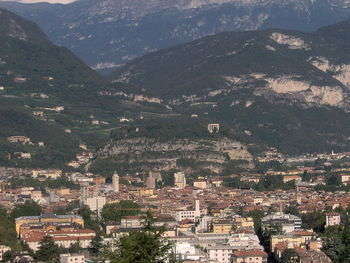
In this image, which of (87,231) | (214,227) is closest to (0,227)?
(87,231)

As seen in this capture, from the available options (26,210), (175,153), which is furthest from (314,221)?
(175,153)

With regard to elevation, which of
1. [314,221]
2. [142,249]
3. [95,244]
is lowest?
[142,249]

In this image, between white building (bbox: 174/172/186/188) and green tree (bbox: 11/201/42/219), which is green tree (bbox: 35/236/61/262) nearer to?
green tree (bbox: 11/201/42/219)

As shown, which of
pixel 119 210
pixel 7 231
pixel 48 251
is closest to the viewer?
pixel 48 251

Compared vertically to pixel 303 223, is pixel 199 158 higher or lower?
higher

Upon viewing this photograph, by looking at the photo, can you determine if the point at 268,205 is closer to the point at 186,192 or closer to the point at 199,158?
the point at 186,192

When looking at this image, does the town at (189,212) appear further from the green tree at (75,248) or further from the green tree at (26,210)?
the green tree at (26,210)

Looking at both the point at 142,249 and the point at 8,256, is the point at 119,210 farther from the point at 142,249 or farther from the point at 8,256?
the point at 142,249
